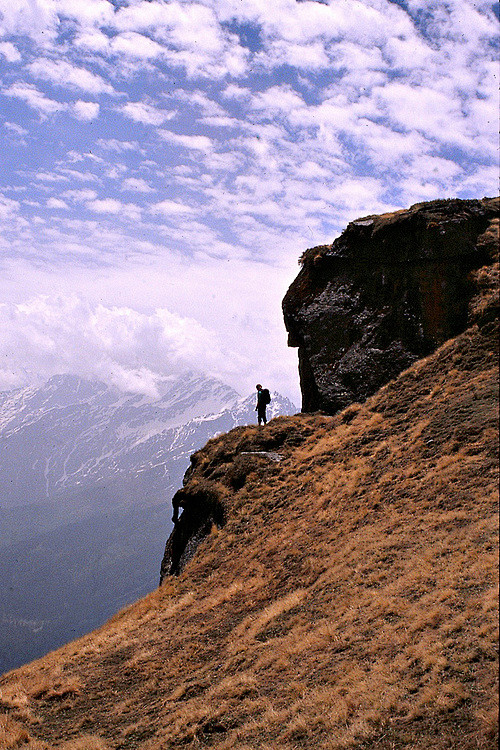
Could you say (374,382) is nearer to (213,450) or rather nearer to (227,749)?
(213,450)

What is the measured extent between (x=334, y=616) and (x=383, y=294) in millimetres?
20488

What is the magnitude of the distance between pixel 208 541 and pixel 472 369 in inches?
552

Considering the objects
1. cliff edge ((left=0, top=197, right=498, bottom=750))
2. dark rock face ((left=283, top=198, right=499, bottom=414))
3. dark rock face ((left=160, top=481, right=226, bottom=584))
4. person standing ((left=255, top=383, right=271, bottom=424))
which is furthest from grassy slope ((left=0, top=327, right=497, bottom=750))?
person standing ((left=255, top=383, right=271, bottom=424))

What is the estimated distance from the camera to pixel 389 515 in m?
16.7

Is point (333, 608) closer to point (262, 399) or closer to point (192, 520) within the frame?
point (192, 520)

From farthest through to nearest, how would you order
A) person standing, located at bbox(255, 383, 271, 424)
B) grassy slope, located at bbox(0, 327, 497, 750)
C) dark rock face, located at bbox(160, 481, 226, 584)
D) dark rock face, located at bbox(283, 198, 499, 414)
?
person standing, located at bbox(255, 383, 271, 424) → dark rock face, located at bbox(283, 198, 499, 414) → dark rock face, located at bbox(160, 481, 226, 584) → grassy slope, located at bbox(0, 327, 497, 750)

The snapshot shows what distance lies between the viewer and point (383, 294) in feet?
97.1

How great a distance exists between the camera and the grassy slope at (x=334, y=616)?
9.14 m

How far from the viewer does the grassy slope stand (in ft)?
30.0

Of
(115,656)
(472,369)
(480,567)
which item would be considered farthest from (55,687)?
(472,369)

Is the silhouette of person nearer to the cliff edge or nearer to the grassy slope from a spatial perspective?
the cliff edge

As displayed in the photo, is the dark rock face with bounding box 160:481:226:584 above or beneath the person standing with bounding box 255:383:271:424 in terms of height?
beneath

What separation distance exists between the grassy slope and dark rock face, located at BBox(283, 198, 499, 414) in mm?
2976

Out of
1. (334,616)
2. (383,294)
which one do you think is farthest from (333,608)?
(383,294)
